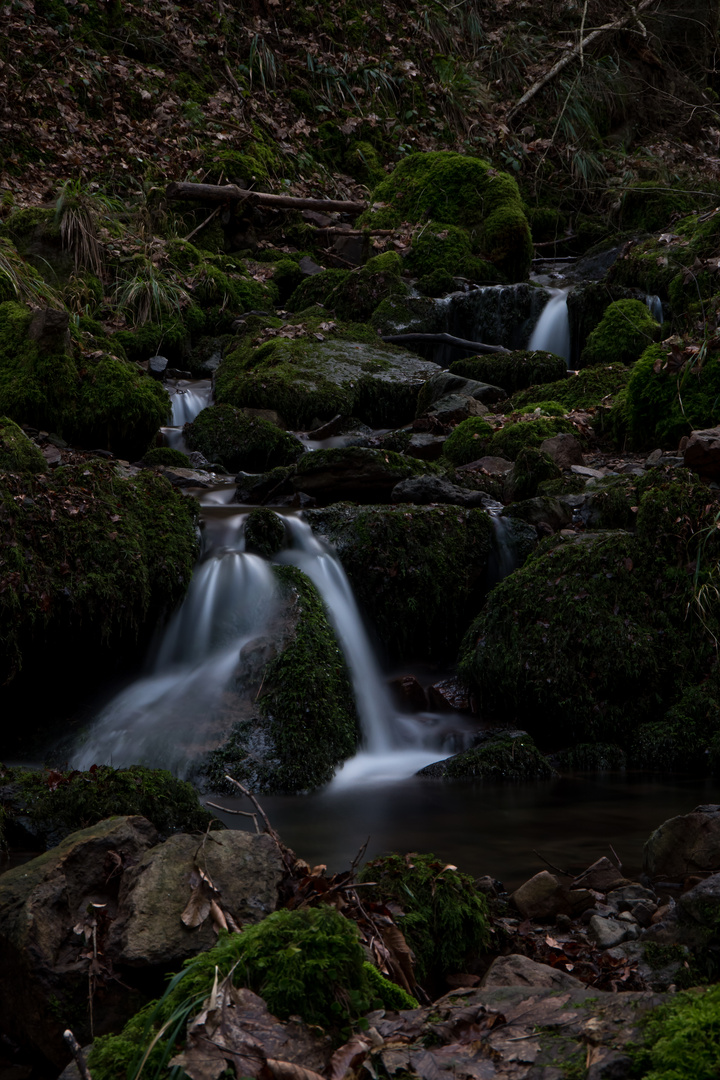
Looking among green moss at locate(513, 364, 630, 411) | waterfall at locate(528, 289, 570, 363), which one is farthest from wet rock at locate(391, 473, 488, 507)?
waterfall at locate(528, 289, 570, 363)

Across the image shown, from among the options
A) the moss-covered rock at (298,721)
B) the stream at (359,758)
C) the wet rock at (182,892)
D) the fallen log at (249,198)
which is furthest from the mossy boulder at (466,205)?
the wet rock at (182,892)

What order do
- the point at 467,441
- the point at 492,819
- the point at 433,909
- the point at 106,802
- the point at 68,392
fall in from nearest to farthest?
the point at 433,909
the point at 106,802
the point at 492,819
the point at 68,392
the point at 467,441

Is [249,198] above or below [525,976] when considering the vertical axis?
above

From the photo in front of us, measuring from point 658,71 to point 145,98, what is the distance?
1128 centimetres

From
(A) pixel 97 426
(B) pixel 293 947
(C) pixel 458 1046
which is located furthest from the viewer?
(A) pixel 97 426

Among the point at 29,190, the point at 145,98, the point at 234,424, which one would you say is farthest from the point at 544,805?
the point at 145,98

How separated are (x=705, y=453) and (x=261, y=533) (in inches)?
125

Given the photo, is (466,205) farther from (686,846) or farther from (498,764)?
(686,846)

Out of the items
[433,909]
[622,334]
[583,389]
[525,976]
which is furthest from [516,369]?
[525,976]

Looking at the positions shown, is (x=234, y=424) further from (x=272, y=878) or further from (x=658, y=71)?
(x=658, y=71)

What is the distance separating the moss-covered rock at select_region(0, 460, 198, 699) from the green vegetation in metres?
3.45

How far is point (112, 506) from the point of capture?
5.55 m

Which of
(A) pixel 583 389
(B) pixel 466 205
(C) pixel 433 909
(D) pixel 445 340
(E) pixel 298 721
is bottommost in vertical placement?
(E) pixel 298 721

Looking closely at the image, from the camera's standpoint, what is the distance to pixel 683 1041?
4.47 ft
